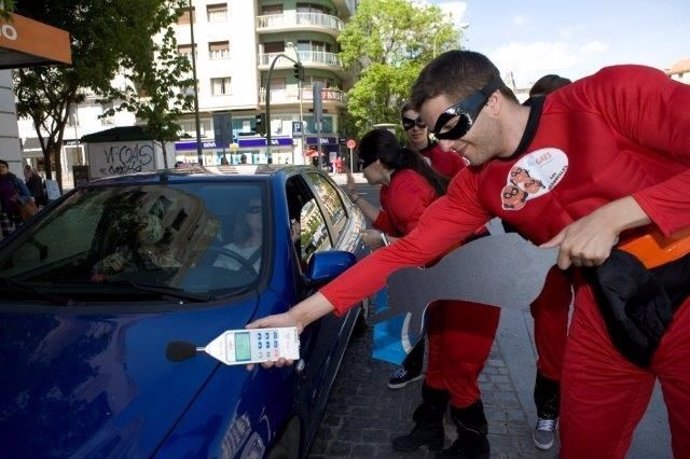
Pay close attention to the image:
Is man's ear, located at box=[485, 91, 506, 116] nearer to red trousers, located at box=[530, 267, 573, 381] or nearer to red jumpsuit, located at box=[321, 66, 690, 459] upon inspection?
red jumpsuit, located at box=[321, 66, 690, 459]

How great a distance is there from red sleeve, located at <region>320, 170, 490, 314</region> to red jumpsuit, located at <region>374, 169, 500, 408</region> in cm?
65

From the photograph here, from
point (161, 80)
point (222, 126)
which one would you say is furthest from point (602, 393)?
point (222, 126)

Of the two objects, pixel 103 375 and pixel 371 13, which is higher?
pixel 371 13

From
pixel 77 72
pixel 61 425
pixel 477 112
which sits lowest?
pixel 61 425

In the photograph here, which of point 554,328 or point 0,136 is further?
point 0,136

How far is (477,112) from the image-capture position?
1.61 metres

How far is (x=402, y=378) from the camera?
356cm

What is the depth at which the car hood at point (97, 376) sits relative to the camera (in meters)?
1.40

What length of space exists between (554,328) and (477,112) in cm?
163

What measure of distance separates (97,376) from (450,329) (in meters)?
1.61

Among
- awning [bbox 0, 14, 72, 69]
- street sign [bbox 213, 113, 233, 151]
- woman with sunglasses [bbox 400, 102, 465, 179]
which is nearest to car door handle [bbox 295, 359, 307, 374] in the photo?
woman with sunglasses [bbox 400, 102, 465, 179]

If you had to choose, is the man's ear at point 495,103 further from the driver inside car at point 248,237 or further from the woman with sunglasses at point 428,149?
the woman with sunglasses at point 428,149

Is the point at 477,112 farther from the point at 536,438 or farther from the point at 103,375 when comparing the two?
the point at 536,438

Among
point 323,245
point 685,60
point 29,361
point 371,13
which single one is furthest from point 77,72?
point 685,60
